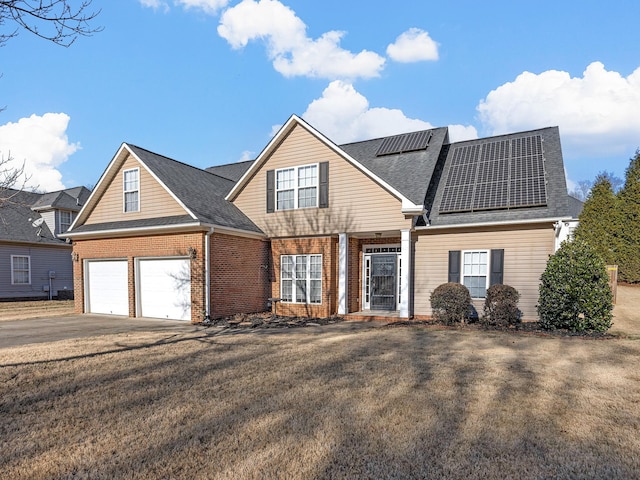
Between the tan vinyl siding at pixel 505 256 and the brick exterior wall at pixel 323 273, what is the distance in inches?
117

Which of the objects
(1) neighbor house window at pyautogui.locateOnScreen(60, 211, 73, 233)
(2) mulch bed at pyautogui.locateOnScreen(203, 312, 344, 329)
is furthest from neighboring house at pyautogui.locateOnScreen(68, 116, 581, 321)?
(1) neighbor house window at pyautogui.locateOnScreen(60, 211, 73, 233)

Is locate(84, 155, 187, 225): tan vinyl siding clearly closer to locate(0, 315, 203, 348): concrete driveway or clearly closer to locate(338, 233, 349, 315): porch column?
locate(0, 315, 203, 348): concrete driveway

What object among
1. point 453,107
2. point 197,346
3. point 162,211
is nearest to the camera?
point 197,346

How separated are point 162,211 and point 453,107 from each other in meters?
15.3

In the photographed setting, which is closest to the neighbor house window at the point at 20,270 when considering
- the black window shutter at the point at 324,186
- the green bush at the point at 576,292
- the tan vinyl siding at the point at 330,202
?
the tan vinyl siding at the point at 330,202

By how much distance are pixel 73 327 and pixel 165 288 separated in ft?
9.45

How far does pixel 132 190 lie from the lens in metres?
13.7

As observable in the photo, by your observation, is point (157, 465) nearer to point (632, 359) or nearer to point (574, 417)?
point (574, 417)

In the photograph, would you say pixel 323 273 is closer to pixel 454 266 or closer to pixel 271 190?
pixel 271 190

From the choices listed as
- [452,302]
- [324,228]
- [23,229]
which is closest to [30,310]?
[23,229]

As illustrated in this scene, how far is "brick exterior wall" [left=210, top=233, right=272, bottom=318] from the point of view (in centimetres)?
1200

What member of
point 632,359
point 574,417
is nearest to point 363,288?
point 632,359

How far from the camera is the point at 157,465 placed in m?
3.20

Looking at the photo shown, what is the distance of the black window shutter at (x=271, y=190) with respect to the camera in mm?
13766
